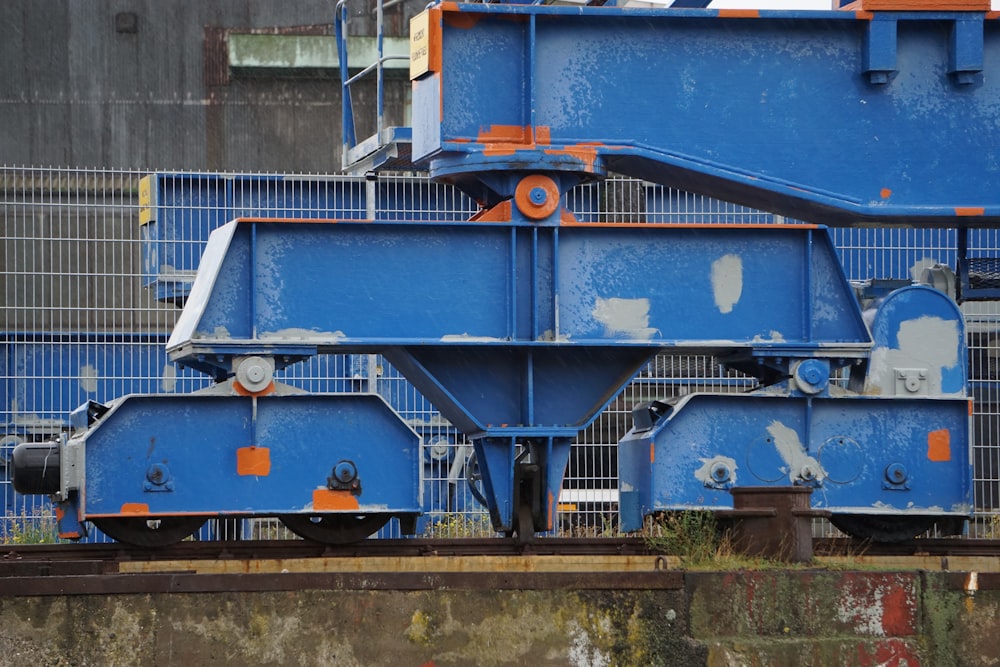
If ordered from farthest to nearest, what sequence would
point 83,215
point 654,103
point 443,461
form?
1. point 83,215
2. point 443,461
3. point 654,103

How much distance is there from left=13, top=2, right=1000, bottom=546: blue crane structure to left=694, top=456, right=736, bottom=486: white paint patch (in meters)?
0.01

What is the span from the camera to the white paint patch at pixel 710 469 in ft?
32.4

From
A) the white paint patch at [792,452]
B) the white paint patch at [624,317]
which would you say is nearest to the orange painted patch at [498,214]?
the white paint patch at [624,317]

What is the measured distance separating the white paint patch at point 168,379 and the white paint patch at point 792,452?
22.5ft

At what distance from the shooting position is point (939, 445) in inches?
401

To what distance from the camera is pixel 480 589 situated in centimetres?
673

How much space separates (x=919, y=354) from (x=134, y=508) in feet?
16.8

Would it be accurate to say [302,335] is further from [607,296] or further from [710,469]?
[710,469]

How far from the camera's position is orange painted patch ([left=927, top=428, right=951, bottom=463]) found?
33.3ft

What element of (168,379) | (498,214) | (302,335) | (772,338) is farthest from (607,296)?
(168,379)

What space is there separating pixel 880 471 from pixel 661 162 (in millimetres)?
2427

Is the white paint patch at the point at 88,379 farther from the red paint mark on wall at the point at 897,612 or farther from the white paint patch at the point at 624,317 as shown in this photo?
the red paint mark on wall at the point at 897,612

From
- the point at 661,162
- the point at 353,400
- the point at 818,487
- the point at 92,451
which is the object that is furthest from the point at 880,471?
the point at 92,451

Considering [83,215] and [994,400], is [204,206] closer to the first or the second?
[83,215]
